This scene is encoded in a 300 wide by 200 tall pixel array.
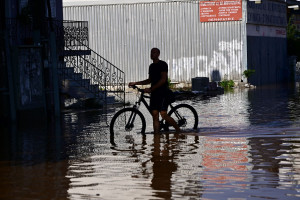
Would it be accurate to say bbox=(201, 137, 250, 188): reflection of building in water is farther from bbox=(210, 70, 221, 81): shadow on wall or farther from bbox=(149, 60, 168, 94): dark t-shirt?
bbox=(210, 70, 221, 81): shadow on wall

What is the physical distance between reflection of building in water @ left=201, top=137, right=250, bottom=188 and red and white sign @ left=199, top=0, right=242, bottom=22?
29769mm

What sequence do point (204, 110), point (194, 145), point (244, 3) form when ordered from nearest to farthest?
point (194, 145) < point (204, 110) < point (244, 3)

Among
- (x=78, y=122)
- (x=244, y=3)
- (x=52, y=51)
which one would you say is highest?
(x=244, y=3)

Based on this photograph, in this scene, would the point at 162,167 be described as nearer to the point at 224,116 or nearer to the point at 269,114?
the point at 224,116

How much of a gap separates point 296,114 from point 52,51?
732 centimetres

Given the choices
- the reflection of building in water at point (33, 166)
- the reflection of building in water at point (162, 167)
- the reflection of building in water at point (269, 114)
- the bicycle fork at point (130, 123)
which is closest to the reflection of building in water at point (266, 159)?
the reflection of building in water at point (162, 167)

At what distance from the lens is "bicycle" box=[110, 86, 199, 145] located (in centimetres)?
1583

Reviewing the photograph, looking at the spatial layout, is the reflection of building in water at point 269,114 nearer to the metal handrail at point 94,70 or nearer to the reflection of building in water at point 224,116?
the reflection of building in water at point 224,116

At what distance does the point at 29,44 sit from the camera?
2344 cm

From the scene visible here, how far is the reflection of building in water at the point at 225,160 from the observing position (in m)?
9.77

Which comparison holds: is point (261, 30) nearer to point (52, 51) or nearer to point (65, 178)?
point (52, 51)

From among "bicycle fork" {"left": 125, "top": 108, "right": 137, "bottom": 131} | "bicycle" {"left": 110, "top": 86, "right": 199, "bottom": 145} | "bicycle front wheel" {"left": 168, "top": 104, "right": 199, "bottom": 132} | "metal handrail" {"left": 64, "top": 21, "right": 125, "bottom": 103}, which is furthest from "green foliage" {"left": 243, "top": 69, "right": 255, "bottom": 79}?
"bicycle fork" {"left": 125, "top": 108, "right": 137, "bottom": 131}

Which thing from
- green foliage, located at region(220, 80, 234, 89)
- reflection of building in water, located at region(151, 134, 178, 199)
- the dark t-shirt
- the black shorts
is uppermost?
the dark t-shirt

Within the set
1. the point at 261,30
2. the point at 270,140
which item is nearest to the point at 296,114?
the point at 270,140
